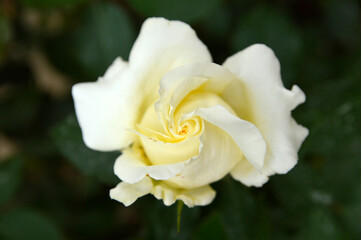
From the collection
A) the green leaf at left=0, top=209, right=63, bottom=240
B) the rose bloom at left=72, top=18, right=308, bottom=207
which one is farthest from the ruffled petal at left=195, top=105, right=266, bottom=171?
the green leaf at left=0, top=209, right=63, bottom=240

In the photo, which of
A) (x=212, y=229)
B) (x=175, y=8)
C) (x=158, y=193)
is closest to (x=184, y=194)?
(x=158, y=193)

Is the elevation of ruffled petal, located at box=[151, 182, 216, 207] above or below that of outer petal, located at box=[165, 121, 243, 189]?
below

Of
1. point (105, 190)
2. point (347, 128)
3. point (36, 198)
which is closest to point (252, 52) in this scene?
point (347, 128)

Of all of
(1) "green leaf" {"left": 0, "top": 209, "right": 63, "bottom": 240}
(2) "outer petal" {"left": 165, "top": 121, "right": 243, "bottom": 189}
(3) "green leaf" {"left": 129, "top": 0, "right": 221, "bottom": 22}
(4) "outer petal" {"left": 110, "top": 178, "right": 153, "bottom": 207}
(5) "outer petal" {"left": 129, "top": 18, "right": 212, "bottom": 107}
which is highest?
(5) "outer petal" {"left": 129, "top": 18, "right": 212, "bottom": 107}

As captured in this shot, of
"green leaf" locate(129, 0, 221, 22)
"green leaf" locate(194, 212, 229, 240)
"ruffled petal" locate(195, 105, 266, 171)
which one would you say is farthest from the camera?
"green leaf" locate(129, 0, 221, 22)

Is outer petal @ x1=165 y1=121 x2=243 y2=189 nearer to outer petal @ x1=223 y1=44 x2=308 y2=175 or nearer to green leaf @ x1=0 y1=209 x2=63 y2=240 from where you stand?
outer petal @ x1=223 y1=44 x2=308 y2=175

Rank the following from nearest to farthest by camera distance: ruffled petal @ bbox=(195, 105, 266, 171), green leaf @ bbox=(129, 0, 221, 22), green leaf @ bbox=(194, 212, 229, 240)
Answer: ruffled petal @ bbox=(195, 105, 266, 171), green leaf @ bbox=(194, 212, 229, 240), green leaf @ bbox=(129, 0, 221, 22)

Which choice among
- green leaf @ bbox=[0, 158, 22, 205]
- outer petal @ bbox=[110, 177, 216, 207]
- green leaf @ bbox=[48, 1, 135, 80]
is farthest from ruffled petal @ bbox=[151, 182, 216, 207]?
green leaf @ bbox=[0, 158, 22, 205]

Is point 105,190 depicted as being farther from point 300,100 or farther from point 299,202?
point 300,100

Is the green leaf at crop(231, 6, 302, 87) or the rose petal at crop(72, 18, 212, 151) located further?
the green leaf at crop(231, 6, 302, 87)
